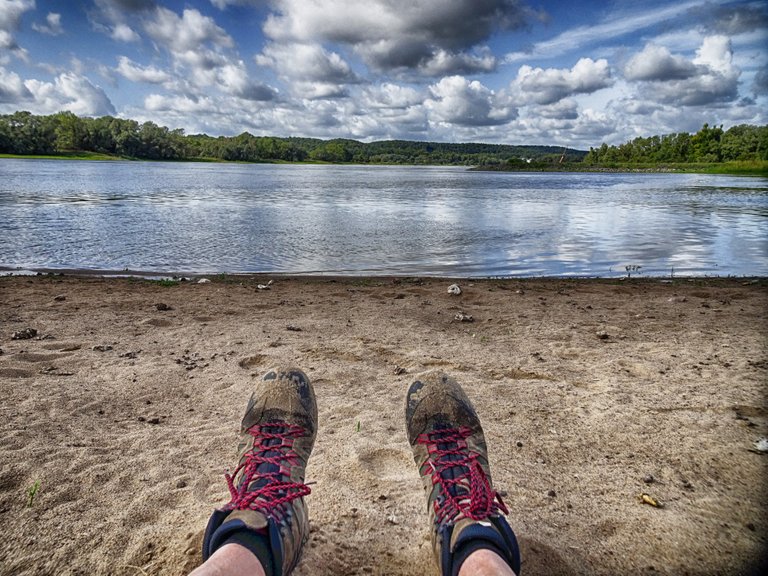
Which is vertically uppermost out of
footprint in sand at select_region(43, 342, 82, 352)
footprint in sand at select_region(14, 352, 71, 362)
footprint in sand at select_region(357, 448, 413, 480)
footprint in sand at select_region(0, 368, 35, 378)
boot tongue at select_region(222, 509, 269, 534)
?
boot tongue at select_region(222, 509, 269, 534)

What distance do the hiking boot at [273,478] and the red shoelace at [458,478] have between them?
2.07 ft

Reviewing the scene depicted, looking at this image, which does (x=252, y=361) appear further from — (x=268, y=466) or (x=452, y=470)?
(x=452, y=470)

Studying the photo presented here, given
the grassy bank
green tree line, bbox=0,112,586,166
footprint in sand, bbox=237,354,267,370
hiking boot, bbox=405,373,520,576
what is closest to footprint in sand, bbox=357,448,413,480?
hiking boot, bbox=405,373,520,576

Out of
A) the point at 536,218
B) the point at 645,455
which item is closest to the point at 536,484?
the point at 645,455

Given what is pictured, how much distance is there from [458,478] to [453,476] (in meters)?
0.04

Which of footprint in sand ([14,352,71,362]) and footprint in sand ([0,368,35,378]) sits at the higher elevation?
footprint in sand ([0,368,35,378])

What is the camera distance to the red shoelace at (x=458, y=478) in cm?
210

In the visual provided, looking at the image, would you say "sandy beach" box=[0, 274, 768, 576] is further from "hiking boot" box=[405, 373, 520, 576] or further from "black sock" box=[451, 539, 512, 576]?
"black sock" box=[451, 539, 512, 576]

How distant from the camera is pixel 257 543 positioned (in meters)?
1.88

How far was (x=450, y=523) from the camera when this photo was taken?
81.4 inches

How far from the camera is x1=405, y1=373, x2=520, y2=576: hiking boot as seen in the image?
192cm

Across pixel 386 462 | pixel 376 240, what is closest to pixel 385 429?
pixel 386 462

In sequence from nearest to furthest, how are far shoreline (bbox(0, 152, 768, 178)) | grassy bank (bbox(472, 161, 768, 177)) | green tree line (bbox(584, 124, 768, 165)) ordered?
grassy bank (bbox(472, 161, 768, 177)) < far shoreline (bbox(0, 152, 768, 178)) < green tree line (bbox(584, 124, 768, 165))

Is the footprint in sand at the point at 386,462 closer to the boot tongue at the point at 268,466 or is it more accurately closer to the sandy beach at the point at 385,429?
the sandy beach at the point at 385,429
